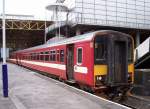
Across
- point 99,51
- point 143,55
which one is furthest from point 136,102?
point 143,55

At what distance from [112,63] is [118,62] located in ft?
1.89

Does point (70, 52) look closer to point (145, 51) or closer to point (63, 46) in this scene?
point (63, 46)

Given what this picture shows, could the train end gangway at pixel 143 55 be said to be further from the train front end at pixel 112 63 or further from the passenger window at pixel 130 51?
the train front end at pixel 112 63

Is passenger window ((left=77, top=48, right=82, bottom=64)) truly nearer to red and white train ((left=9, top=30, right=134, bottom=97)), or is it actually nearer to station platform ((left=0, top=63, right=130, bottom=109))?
red and white train ((left=9, top=30, right=134, bottom=97))

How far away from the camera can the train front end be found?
45.7ft

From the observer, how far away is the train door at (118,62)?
46.2 feet

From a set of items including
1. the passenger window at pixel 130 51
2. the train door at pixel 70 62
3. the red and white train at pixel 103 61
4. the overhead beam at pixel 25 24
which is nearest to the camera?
the red and white train at pixel 103 61

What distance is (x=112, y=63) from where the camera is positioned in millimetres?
14133

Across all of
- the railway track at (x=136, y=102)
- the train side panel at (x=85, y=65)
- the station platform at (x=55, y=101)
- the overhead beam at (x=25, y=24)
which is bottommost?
the railway track at (x=136, y=102)

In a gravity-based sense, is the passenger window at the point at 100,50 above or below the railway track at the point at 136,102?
above

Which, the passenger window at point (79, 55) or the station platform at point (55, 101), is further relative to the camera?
the passenger window at point (79, 55)

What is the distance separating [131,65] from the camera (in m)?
15.4

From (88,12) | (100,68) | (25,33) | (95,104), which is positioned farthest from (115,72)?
(25,33)

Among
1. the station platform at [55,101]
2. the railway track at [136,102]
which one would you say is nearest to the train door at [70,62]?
the station platform at [55,101]
